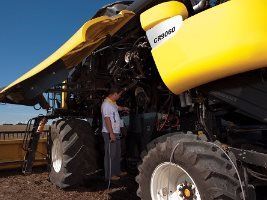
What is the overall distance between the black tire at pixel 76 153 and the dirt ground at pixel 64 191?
0.68 ft

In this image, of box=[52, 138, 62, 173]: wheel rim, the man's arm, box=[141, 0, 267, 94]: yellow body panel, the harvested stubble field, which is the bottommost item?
the harvested stubble field

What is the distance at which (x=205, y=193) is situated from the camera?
3904 mm

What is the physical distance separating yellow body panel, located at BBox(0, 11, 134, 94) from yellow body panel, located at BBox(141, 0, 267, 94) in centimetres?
113

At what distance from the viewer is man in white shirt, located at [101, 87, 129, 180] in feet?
20.8

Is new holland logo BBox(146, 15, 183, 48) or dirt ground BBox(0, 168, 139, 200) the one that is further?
dirt ground BBox(0, 168, 139, 200)

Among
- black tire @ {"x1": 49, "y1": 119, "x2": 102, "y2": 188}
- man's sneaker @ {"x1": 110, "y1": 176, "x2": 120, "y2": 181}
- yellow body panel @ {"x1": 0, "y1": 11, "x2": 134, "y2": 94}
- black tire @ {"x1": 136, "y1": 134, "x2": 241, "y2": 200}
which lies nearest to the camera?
black tire @ {"x1": 136, "y1": 134, "x2": 241, "y2": 200}

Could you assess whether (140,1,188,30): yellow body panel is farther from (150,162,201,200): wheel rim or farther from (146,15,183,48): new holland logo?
(150,162,201,200): wheel rim

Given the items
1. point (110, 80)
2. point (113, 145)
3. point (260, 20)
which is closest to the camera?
point (260, 20)

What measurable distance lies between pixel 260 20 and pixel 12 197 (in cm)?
499

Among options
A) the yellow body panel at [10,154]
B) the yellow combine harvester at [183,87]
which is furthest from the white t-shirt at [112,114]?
the yellow body panel at [10,154]

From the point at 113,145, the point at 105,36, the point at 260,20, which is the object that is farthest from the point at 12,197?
the point at 260,20

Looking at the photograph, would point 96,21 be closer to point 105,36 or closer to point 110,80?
point 105,36

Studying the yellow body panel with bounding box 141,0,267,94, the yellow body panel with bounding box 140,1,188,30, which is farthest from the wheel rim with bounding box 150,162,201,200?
the yellow body panel with bounding box 140,1,188,30

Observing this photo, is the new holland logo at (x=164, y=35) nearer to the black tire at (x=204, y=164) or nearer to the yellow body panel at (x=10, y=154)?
the black tire at (x=204, y=164)
